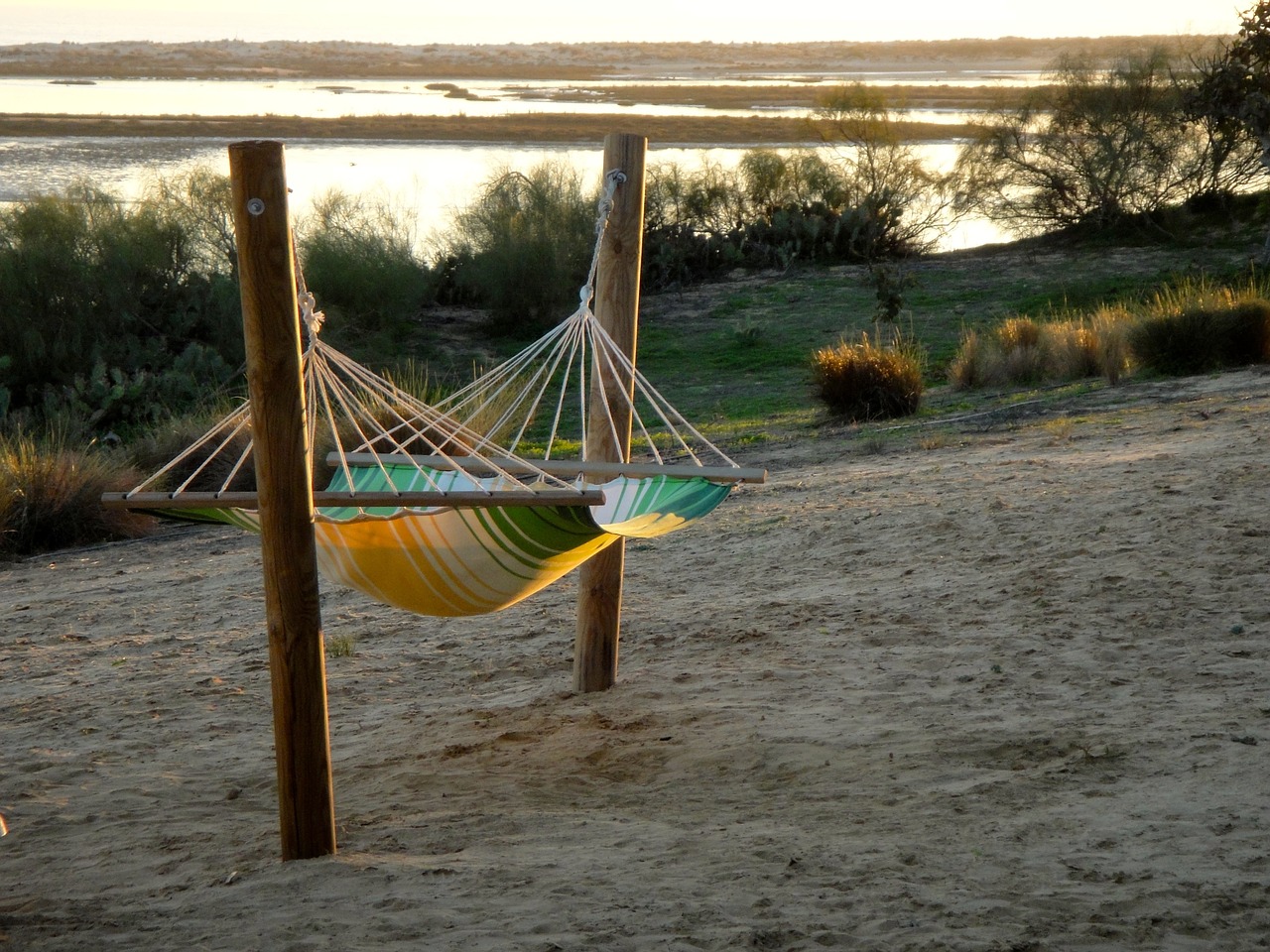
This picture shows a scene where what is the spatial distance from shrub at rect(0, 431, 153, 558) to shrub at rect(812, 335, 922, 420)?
4603mm

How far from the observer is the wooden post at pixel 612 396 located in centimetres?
354

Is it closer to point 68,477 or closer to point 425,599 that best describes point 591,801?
point 425,599

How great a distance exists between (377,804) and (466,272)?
13370 mm

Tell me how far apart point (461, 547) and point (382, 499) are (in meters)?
0.43

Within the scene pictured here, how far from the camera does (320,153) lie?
24.5 m

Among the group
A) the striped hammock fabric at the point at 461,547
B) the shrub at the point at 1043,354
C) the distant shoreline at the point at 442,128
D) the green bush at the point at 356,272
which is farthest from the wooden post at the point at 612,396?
the distant shoreline at the point at 442,128

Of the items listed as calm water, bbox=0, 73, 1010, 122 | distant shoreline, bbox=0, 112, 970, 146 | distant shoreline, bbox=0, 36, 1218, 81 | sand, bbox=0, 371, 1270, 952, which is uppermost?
→ distant shoreline, bbox=0, 36, 1218, 81

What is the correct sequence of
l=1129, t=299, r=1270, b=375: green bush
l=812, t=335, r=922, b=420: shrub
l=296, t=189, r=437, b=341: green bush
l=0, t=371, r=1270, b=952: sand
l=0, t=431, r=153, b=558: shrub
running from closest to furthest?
l=0, t=371, r=1270, b=952: sand < l=0, t=431, r=153, b=558: shrub < l=1129, t=299, r=1270, b=375: green bush < l=812, t=335, r=922, b=420: shrub < l=296, t=189, r=437, b=341: green bush

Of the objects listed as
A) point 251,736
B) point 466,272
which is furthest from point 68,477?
point 466,272

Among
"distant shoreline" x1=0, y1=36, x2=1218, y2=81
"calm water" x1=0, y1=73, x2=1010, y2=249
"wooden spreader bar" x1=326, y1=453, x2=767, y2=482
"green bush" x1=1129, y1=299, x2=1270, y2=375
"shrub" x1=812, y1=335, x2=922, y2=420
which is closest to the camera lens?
"wooden spreader bar" x1=326, y1=453, x2=767, y2=482

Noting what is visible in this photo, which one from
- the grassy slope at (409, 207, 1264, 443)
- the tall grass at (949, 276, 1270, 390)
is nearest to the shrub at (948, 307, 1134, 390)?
the tall grass at (949, 276, 1270, 390)

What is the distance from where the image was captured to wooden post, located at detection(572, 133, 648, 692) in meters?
3.54

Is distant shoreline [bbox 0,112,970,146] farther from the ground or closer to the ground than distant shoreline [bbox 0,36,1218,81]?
closer to the ground

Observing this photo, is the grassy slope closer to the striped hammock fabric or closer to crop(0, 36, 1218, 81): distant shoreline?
the striped hammock fabric
